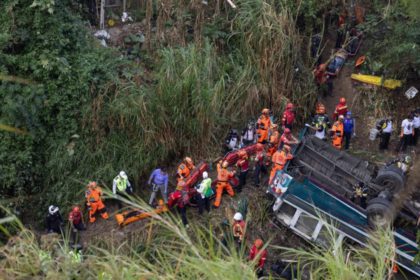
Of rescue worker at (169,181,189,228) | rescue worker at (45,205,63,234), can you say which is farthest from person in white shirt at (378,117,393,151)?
rescue worker at (45,205,63,234)

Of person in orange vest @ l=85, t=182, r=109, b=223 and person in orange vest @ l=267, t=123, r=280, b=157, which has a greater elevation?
person in orange vest @ l=267, t=123, r=280, b=157

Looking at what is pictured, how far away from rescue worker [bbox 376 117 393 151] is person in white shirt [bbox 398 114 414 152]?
30 cm

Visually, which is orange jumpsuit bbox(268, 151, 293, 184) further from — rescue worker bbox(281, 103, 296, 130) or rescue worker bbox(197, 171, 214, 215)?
rescue worker bbox(281, 103, 296, 130)

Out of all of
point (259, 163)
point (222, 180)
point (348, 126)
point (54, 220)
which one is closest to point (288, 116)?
point (348, 126)

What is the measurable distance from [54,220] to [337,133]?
21.5 ft

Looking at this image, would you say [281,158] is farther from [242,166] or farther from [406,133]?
[406,133]

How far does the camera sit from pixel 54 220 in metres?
11.3

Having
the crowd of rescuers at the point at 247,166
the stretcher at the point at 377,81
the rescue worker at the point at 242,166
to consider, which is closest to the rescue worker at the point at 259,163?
the crowd of rescuers at the point at 247,166

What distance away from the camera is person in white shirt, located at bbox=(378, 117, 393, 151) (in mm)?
13008

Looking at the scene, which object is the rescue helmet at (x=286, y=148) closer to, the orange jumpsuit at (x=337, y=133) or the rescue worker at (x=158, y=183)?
the orange jumpsuit at (x=337, y=133)

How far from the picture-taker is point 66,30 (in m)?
13.3

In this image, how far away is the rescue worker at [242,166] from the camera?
1178 centimetres

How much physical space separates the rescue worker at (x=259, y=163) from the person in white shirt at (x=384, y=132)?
3.01 meters

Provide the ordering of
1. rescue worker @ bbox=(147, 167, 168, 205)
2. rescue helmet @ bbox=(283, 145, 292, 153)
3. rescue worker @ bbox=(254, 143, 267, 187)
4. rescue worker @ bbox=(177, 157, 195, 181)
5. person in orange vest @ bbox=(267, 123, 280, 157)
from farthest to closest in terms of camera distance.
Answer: person in orange vest @ bbox=(267, 123, 280, 157)
rescue worker @ bbox=(254, 143, 267, 187)
rescue worker @ bbox=(177, 157, 195, 181)
rescue worker @ bbox=(147, 167, 168, 205)
rescue helmet @ bbox=(283, 145, 292, 153)
